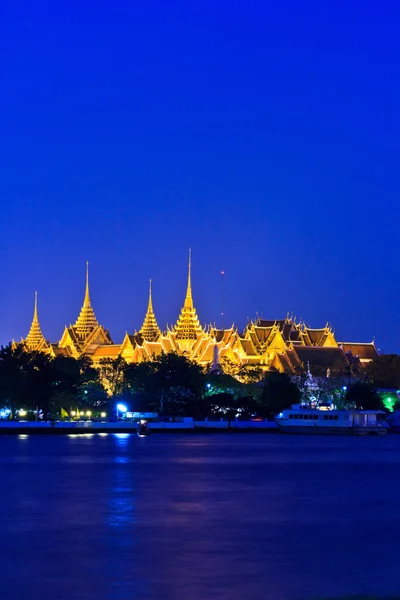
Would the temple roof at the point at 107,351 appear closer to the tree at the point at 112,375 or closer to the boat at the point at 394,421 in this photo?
the tree at the point at 112,375

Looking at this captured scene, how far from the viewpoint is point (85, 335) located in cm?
17525

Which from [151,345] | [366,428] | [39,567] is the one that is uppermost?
[151,345]

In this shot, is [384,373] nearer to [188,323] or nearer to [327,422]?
[188,323]

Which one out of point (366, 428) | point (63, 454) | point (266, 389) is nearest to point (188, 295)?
point (266, 389)

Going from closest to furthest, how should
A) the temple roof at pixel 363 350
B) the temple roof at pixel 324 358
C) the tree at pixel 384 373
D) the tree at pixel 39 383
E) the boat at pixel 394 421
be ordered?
the tree at pixel 39 383, the boat at pixel 394 421, the tree at pixel 384 373, the temple roof at pixel 324 358, the temple roof at pixel 363 350

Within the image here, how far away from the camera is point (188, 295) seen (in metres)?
159

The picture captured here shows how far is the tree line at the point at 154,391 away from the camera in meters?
95.3

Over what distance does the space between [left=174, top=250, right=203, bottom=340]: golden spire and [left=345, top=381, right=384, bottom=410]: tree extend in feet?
151

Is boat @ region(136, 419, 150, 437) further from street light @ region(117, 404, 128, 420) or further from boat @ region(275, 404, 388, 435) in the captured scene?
street light @ region(117, 404, 128, 420)

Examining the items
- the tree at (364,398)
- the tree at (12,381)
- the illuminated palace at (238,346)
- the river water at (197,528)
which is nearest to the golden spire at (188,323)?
the illuminated palace at (238,346)

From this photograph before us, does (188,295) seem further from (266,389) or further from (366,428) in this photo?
(366,428)

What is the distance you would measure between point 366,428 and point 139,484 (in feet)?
175

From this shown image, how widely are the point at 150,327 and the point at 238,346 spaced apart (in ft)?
105

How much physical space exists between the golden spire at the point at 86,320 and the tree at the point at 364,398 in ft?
233
